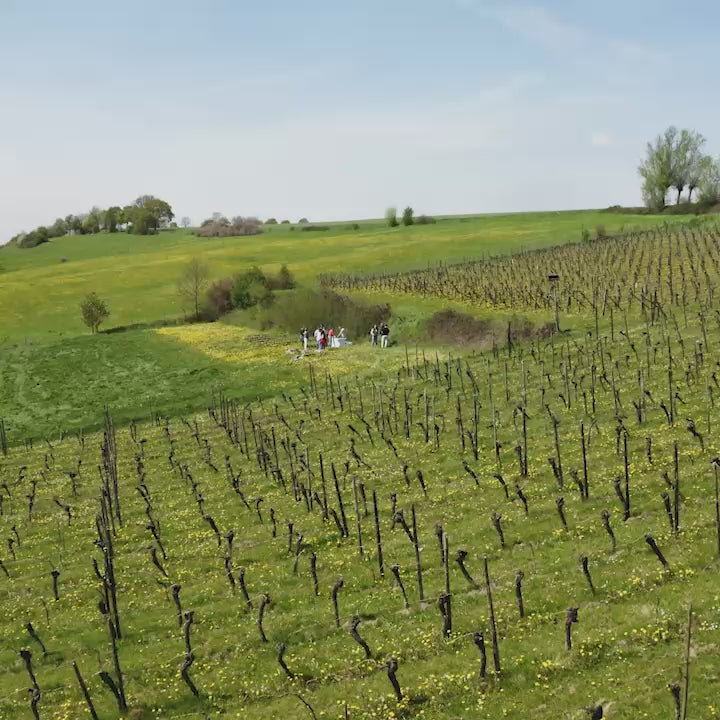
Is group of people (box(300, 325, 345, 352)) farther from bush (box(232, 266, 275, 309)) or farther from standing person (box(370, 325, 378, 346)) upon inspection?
bush (box(232, 266, 275, 309))

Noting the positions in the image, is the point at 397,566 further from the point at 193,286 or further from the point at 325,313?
the point at 193,286

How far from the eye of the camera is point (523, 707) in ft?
53.7

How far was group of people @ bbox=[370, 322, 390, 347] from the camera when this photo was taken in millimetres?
73812

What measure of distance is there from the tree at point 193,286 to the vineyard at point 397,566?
2348 inches

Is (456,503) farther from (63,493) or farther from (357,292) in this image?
(357,292)

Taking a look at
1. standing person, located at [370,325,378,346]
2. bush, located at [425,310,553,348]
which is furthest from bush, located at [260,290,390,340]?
bush, located at [425,310,553,348]

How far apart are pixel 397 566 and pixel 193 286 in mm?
94252

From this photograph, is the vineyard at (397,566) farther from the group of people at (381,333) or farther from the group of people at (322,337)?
the group of people at (322,337)

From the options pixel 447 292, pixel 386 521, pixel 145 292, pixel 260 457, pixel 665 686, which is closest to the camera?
pixel 665 686

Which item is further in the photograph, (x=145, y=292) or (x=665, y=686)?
(x=145, y=292)

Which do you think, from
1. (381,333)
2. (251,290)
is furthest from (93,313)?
(381,333)

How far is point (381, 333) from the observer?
249 feet

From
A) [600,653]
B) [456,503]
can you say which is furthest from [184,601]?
[600,653]

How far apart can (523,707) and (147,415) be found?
49.7 metres
